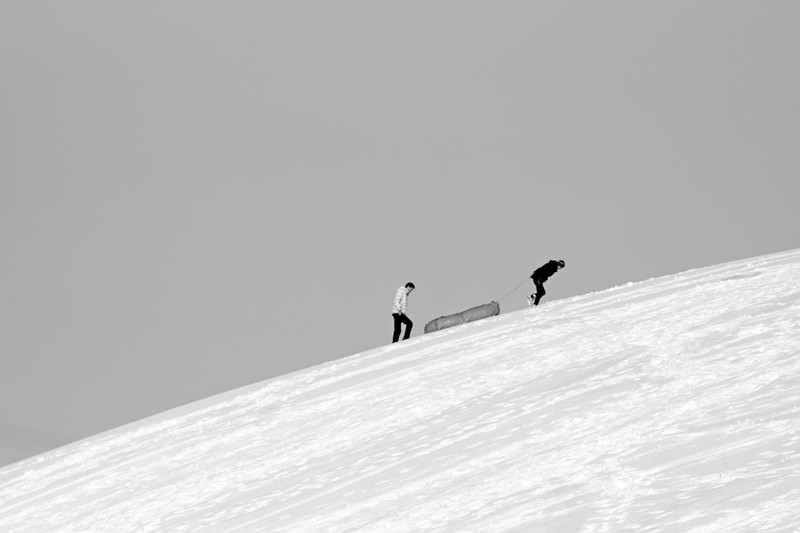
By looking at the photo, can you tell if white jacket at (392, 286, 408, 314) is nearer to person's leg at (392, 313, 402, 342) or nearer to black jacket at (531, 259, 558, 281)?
person's leg at (392, 313, 402, 342)

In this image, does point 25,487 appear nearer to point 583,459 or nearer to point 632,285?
point 583,459

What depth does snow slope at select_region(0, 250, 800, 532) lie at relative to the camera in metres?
6.88

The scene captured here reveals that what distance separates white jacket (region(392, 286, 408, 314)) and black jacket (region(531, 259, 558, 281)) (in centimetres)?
209

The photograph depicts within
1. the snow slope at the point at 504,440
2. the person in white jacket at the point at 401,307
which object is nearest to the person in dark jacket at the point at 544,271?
the snow slope at the point at 504,440

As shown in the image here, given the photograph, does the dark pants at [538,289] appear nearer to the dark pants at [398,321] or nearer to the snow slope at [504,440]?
the snow slope at [504,440]

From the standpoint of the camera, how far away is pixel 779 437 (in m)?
7.04

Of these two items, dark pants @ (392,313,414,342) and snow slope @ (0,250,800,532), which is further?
dark pants @ (392,313,414,342)

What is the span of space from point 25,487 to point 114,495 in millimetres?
2271

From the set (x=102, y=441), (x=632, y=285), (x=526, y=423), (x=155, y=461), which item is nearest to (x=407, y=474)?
(x=526, y=423)

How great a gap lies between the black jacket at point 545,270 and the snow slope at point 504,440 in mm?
1436

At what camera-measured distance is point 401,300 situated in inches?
667

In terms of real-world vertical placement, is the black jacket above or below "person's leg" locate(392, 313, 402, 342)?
above

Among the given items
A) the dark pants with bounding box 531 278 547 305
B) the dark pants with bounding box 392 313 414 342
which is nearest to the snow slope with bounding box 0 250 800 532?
the dark pants with bounding box 392 313 414 342

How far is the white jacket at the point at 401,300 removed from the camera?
16875mm
